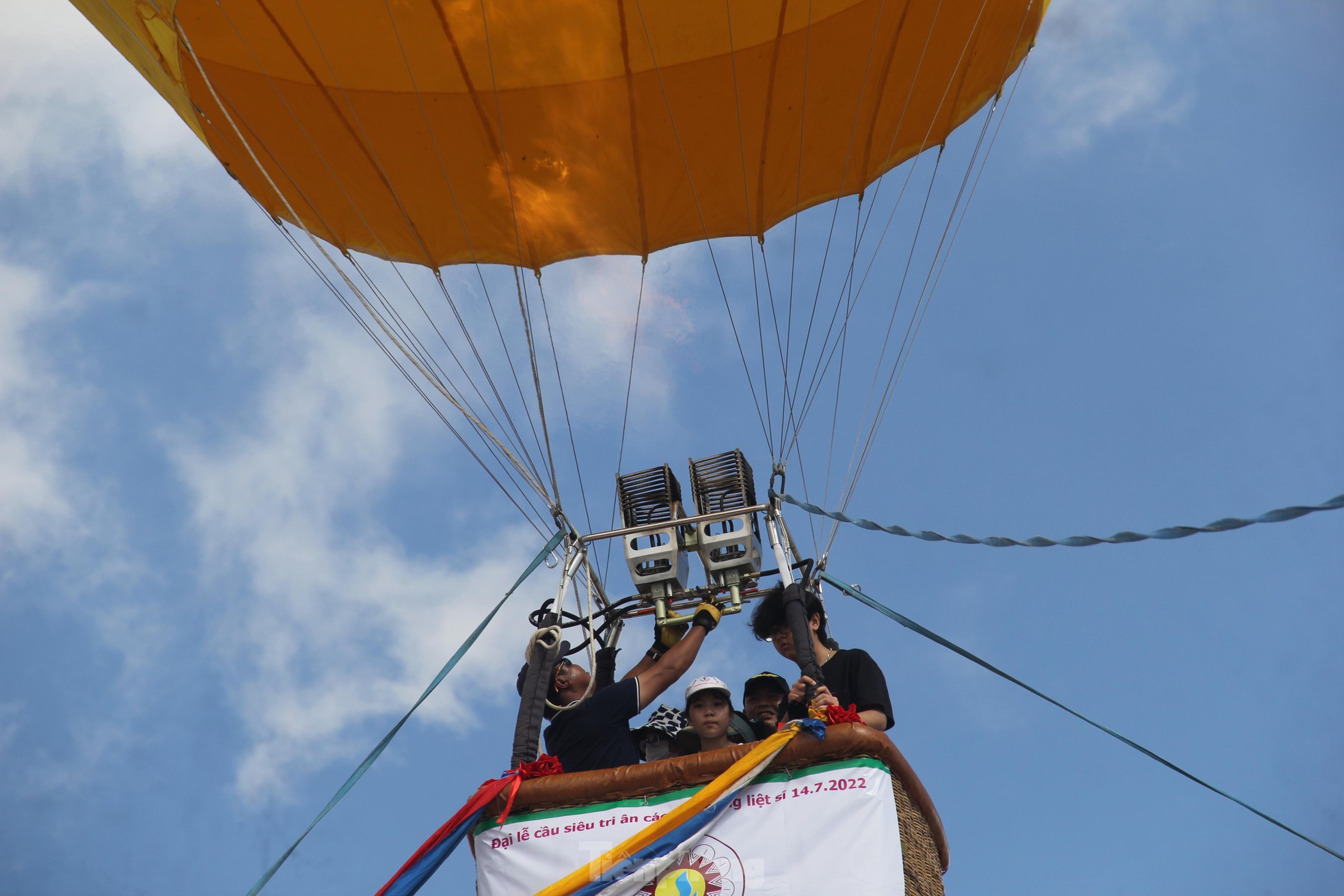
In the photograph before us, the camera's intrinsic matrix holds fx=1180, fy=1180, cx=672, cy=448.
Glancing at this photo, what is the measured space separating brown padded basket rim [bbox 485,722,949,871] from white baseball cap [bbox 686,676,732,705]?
58 cm

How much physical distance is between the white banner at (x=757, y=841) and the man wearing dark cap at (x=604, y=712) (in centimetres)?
33

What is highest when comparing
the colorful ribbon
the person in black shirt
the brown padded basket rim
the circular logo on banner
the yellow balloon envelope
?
the yellow balloon envelope

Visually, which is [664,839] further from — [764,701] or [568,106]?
[568,106]

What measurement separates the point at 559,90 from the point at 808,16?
1.78 meters

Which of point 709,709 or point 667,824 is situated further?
point 709,709

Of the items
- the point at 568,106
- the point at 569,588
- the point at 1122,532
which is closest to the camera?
the point at 1122,532

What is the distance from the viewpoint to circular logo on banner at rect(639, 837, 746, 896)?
438 centimetres

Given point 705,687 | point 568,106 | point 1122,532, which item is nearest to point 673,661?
point 705,687

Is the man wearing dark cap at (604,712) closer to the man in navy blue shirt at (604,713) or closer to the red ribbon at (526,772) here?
the man in navy blue shirt at (604,713)

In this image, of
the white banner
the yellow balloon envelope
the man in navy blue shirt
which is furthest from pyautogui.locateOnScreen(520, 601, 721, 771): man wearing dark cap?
the yellow balloon envelope

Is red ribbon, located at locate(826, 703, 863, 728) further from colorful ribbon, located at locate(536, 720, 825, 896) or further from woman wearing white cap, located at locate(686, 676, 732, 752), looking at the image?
woman wearing white cap, located at locate(686, 676, 732, 752)

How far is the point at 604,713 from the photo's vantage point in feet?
16.3

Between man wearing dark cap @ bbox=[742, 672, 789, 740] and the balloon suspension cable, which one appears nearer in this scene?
the balloon suspension cable

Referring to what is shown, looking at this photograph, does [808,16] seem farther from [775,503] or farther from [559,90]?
[775,503]
